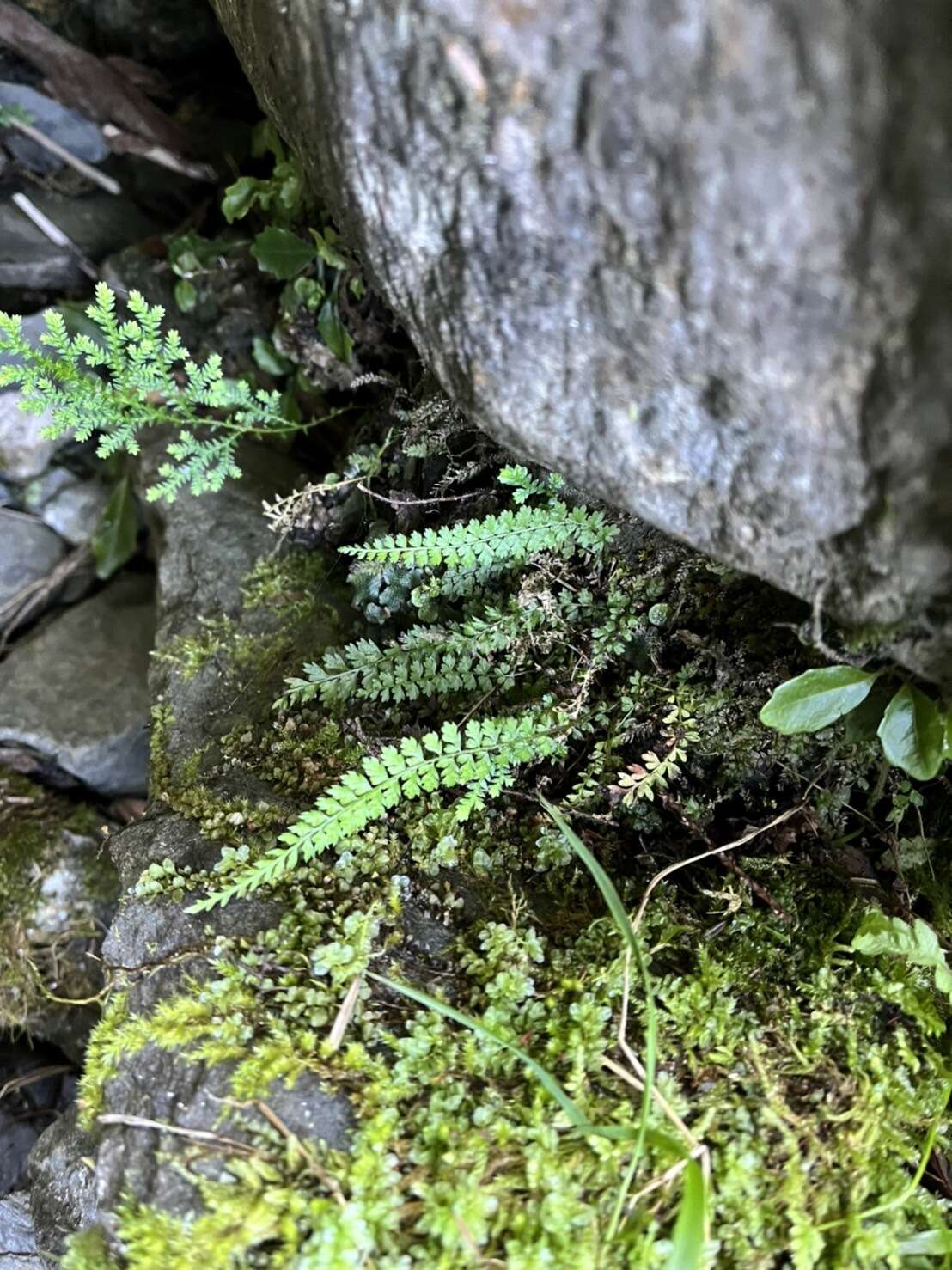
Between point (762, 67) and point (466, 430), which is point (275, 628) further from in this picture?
point (762, 67)

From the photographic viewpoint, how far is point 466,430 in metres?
2.73

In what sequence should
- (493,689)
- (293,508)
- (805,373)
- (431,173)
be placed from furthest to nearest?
(293,508) < (493,689) < (431,173) < (805,373)

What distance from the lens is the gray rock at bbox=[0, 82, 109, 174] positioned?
156 inches

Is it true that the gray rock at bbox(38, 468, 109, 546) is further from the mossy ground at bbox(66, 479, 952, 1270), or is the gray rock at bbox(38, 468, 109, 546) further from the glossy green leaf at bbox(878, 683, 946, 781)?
the glossy green leaf at bbox(878, 683, 946, 781)

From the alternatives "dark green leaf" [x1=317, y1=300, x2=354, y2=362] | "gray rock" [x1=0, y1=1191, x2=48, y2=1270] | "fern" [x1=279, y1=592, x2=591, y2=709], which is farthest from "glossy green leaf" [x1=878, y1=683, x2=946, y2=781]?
"gray rock" [x1=0, y1=1191, x2=48, y2=1270]

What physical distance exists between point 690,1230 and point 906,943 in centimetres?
79

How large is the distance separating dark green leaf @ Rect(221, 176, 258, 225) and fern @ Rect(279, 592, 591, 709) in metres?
1.90

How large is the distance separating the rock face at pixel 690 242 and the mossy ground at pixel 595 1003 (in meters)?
0.68

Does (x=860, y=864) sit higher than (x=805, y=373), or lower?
lower

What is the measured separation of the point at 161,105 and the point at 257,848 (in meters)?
3.62

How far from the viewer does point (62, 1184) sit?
2318 millimetres

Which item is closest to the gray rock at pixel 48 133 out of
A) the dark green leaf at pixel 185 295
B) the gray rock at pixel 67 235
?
the gray rock at pixel 67 235

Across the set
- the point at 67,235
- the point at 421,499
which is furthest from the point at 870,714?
the point at 67,235

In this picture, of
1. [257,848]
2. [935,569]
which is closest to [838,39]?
[935,569]
